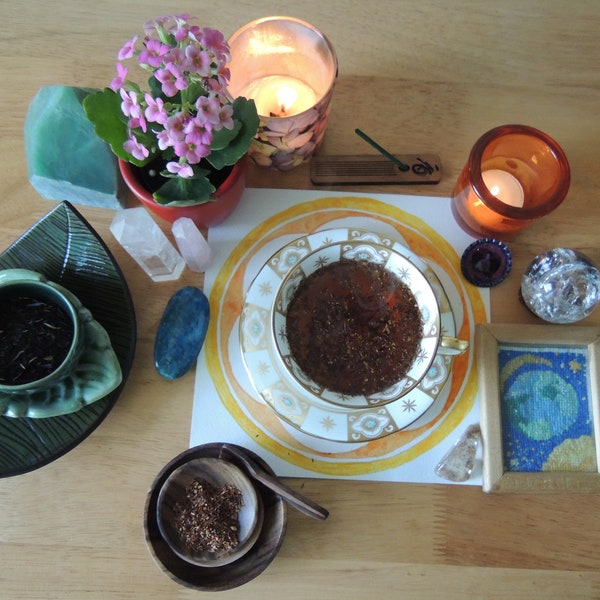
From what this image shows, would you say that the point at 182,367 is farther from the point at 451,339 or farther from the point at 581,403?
the point at 581,403

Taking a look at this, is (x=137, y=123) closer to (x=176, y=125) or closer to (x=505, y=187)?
(x=176, y=125)

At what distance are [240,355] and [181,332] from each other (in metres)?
0.08

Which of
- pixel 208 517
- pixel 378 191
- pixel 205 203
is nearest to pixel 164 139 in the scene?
pixel 205 203

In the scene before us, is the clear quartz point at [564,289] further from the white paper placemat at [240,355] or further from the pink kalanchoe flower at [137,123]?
the pink kalanchoe flower at [137,123]

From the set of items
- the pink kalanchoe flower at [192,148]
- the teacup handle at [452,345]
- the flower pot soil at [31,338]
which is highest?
the pink kalanchoe flower at [192,148]

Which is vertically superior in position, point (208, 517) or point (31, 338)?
point (31, 338)

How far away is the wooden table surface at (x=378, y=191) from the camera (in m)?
0.72

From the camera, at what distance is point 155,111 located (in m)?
0.58

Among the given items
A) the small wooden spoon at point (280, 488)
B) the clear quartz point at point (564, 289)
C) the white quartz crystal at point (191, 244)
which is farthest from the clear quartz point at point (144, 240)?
the clear quartz point at point (564, 289)

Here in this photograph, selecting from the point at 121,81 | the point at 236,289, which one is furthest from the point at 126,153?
the point at 236,289

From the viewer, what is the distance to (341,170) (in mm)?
820

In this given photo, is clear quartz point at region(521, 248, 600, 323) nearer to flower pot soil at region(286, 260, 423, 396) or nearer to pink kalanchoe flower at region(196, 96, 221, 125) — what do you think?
flower pot soil at region(286, 260, 423, 396)

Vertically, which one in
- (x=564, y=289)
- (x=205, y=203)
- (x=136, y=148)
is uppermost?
(x=136, y=148)

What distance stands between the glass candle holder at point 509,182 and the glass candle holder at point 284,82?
0.70 ft
